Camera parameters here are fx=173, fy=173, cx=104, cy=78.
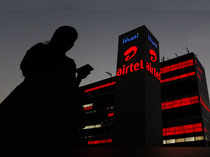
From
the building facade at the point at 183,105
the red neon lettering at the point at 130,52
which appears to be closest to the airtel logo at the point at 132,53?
the red neon lettering at the point at 130,52

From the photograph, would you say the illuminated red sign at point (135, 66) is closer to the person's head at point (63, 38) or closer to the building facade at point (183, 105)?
the person's head at point (63, 38)

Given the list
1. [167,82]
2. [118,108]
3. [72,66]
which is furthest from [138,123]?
[167,82]

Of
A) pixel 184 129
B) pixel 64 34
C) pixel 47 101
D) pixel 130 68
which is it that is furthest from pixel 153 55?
pixel 184 129

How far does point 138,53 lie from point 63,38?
735 centimetres

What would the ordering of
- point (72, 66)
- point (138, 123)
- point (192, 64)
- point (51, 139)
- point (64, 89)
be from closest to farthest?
point (51, 139), point (64, 89), point (72, 66), point (138, 123), point (192, 64)

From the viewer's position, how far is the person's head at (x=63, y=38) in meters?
1.69

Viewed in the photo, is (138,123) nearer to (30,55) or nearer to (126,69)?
(126,69)

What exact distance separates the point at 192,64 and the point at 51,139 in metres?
53.2

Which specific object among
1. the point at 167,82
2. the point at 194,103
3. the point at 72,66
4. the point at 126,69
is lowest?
the point at 72,66

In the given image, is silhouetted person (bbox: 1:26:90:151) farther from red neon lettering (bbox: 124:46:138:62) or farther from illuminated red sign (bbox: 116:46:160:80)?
red neon lettering (bbox: 124:46:138:62)

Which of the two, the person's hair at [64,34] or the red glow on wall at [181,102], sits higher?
the red glow on wall at [181,102]

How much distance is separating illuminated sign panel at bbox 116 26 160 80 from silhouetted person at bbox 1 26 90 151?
689cm

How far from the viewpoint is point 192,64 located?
158 ft

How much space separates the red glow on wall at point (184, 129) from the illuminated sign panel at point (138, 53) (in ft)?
131
